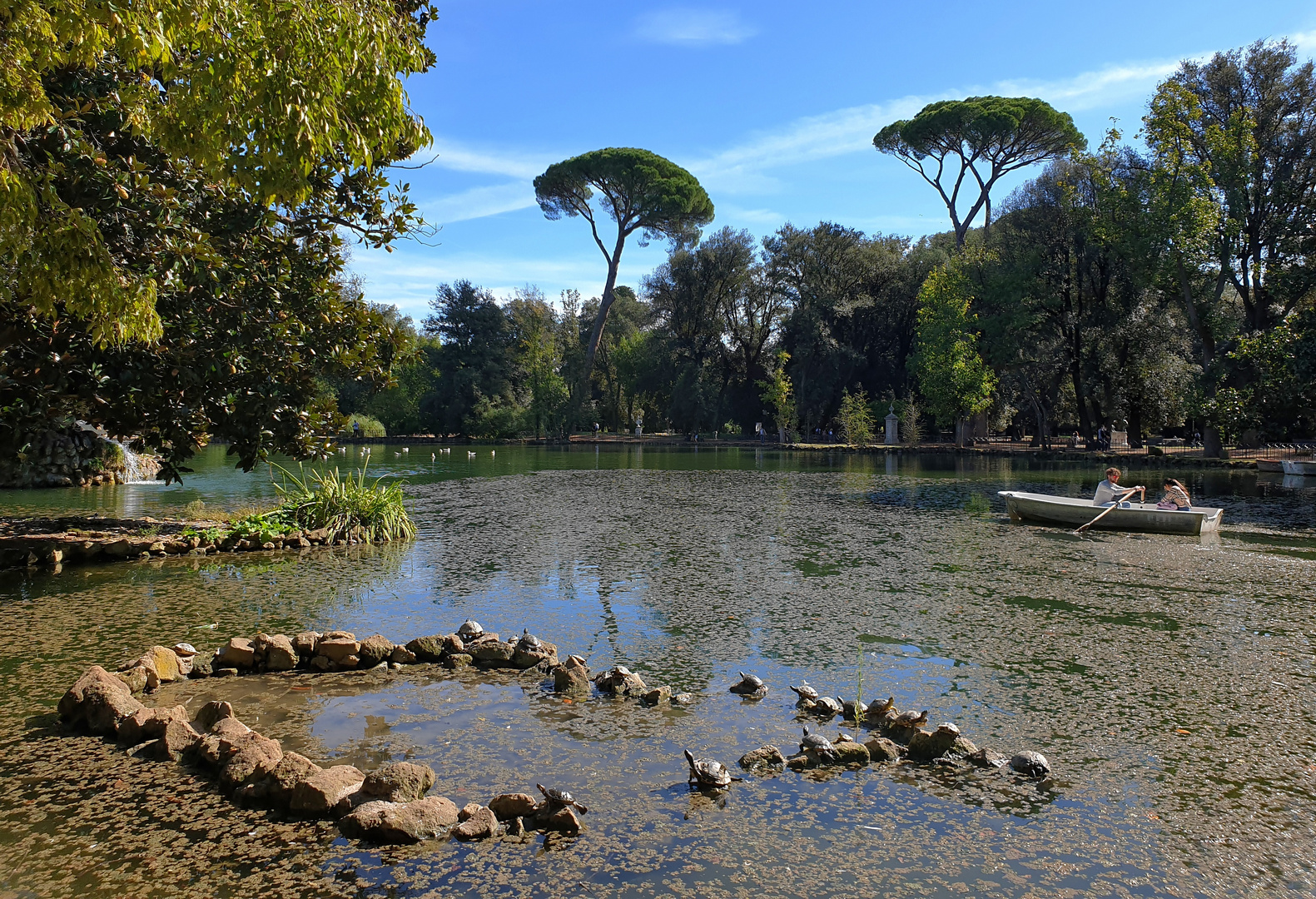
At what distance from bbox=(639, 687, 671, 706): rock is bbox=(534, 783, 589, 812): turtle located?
5.61 ft

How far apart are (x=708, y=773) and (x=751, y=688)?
170cm

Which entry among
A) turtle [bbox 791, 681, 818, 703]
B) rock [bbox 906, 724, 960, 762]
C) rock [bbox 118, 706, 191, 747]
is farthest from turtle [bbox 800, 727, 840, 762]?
rock [bbox 118, 706, 191, 747]

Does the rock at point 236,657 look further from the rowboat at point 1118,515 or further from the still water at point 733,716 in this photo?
the rowboat at point 1118,515

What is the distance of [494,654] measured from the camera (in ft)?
22.7

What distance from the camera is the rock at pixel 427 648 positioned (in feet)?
22.8

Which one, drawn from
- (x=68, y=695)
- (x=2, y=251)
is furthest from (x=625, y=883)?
(x=2, y=251)

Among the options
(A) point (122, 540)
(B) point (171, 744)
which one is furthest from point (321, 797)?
(A) point (122, 540)

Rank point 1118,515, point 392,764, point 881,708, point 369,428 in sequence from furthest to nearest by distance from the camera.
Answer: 1. point 369,428
2. point 1118,515
3. point 881,708
4. point 392,764

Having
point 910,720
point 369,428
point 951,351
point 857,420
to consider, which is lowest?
point 910,720

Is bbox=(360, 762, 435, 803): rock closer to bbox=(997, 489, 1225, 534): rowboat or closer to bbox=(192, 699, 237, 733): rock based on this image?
bbox=(192, 699, 237, 733): rock

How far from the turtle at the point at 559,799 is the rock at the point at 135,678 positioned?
133 inches

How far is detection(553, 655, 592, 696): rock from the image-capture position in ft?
20.5

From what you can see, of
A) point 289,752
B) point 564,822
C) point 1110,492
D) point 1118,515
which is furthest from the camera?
point 1110,492

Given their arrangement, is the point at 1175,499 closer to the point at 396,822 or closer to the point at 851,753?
the point at 851,753
